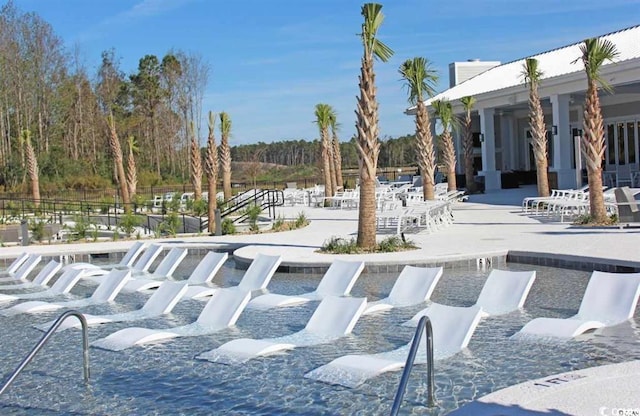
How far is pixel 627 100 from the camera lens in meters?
32.7

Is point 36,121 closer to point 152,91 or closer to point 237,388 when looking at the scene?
point 152,91

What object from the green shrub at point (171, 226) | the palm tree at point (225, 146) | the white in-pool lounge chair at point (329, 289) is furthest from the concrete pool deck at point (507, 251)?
the palm tree at point (225, 146)

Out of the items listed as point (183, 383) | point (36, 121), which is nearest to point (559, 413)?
point (183, 383)

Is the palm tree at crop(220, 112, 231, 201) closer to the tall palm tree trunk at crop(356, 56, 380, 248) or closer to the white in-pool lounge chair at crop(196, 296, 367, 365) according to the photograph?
the tall palm tree trunk at crop(356, 56, 380, 248)

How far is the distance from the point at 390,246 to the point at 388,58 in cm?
353

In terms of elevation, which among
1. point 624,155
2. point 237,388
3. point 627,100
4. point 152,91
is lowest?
point 237,388

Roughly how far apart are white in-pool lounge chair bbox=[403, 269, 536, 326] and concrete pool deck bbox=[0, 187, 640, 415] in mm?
2637

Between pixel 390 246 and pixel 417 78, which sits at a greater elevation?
pixel 417 78

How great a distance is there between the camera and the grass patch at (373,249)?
588 inches

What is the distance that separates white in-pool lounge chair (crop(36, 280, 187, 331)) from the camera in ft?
33.2

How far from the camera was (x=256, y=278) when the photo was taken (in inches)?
485

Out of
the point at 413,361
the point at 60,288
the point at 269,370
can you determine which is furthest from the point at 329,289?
the point at 413,361

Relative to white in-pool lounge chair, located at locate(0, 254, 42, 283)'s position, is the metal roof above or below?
above

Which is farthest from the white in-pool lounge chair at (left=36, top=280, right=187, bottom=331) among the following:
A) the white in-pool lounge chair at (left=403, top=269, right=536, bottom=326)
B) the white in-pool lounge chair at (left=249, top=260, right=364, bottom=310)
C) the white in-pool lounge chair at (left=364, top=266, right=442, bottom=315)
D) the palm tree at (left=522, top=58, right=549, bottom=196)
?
the palm tree at (left=522, top=58, right=549, bottom=196)
